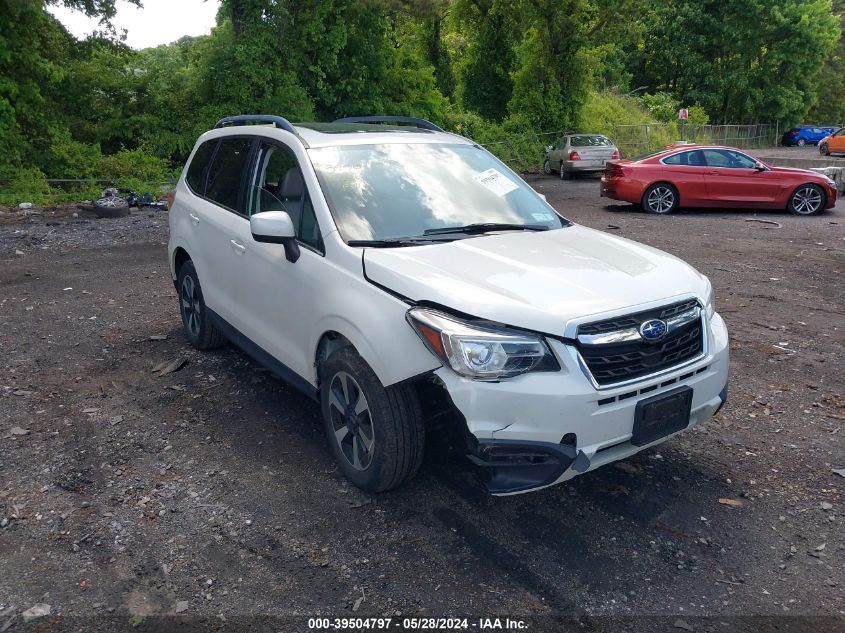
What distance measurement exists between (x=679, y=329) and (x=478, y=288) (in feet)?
3.28

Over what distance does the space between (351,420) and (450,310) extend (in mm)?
926

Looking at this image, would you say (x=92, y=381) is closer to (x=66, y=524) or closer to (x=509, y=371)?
(x=66, y=524)

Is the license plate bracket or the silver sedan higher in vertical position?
the silver sedan

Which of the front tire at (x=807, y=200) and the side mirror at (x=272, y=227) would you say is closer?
the side mirror at (x=272, y=227)

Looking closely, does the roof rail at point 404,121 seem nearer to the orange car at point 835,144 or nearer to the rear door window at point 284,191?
the rear door window at point 284,191

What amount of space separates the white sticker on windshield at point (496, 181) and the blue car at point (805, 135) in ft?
175

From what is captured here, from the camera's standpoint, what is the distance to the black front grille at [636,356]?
127 inches

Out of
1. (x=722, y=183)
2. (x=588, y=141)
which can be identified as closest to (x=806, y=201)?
(x=722, y=183)

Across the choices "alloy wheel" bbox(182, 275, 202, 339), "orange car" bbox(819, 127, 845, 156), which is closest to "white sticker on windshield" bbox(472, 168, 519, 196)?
"alloy wheel" bbox(182, 275, 202, 339)

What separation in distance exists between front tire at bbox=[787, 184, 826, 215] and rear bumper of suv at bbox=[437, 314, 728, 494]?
1414cm

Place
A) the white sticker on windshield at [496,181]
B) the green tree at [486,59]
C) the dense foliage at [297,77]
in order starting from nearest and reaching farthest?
the white sticker on windshield at [496,181] → the dense foliage at [297,77] → the green tree at [486,59]

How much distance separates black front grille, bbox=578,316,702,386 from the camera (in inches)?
127

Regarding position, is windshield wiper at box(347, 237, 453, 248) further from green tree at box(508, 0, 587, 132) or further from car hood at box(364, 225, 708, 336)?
green tree at box(508, 0, 587, 132)

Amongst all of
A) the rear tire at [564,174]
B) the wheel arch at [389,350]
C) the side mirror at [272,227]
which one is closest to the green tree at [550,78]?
the rear tire at [564,174]
